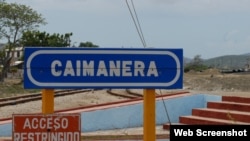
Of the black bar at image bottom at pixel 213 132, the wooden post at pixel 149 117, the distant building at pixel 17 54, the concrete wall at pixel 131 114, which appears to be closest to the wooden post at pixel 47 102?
the wooden post at pixel 149 117

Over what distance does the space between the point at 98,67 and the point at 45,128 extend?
0.81 meters

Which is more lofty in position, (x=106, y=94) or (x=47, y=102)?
(x=106, y=94)

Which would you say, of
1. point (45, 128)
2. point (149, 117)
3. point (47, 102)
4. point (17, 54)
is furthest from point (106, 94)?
point (17, 54)

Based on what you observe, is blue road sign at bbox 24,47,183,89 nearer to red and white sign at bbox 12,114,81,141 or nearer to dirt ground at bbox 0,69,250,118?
red and white sign at bbox 12,114,81,141

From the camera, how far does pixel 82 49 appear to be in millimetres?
5477

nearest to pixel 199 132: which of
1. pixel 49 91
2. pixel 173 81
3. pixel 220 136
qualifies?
pixel 220 136

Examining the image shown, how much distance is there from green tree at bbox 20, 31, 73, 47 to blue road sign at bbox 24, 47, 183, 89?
174 feet

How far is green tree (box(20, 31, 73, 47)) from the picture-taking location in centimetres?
6130

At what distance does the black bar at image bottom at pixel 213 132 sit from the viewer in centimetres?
549

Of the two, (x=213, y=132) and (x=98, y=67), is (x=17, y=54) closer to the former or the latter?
(x=98, y=67)

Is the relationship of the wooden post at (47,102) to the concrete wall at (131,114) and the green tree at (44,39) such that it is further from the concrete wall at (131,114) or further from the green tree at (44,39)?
the green tree at (44,39)

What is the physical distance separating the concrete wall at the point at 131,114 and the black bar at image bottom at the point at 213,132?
7714 millimetres

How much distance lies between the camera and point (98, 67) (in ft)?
18.0

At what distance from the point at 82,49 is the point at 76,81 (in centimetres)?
33
